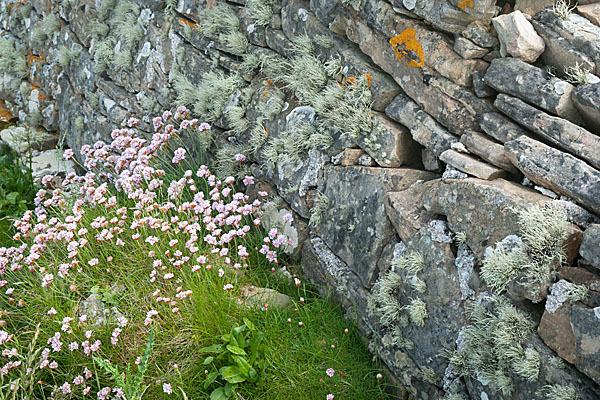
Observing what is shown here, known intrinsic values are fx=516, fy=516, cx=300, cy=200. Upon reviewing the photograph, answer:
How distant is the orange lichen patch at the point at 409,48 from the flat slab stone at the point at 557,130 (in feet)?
2.42

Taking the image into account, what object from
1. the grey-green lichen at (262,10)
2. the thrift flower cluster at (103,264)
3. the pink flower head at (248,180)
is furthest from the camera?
the grey-green lichen at (262,10)

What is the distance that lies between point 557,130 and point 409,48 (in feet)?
4.24

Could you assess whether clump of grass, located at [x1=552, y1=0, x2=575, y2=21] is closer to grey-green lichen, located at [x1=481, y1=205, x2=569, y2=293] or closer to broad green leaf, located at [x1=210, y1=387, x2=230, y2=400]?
grey-green lichen, located at [x1=481, y1=205, x2=569, y2=293]

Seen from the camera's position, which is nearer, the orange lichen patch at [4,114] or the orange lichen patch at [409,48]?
the orange lichen patch at [409,48]

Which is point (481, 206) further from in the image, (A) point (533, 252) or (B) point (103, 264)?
(B) point (103, 264)

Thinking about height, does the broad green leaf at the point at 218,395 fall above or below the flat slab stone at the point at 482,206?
below

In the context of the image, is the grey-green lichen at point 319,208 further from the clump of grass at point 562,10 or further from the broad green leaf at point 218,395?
the clump of grass at point 562,10

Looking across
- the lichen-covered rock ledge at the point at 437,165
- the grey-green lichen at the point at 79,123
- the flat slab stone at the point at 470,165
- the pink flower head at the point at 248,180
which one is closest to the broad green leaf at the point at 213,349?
the lichen-covered rock ledge at the point at 437,165

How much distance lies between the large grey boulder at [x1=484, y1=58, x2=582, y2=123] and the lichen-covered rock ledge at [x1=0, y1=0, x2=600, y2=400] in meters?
0.01

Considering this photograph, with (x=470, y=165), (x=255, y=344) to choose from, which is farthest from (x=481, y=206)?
(x=255, y=344)

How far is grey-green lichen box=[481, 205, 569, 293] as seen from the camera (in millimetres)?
2828

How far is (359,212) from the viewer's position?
413 centimetres

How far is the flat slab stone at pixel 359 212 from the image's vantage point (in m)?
3.94

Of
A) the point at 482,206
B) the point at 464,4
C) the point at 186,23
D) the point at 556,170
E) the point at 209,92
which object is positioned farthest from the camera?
the point at 186,23
